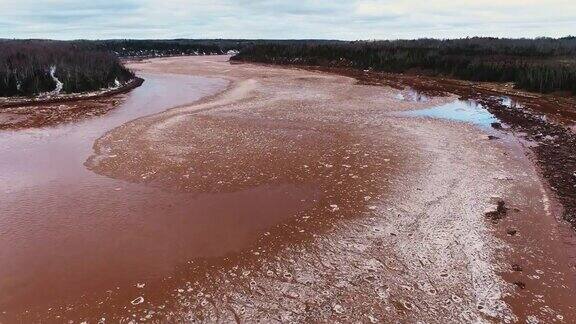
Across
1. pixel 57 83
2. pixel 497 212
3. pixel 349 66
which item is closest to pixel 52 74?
pixel 57 83

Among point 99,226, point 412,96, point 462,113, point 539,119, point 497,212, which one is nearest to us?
point 99,226

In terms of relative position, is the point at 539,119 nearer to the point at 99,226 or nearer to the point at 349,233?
the point at 349,233

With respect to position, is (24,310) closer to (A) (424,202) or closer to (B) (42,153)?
(A) (424,202)

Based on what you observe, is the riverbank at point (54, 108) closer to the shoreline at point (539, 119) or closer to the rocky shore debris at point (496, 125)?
the rocky shore debris at point (496, 125)

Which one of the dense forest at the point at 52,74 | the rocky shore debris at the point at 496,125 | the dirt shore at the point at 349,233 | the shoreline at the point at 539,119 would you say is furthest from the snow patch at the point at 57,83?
the rocky shore debris at the point at 496,125

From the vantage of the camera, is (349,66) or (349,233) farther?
(349,66)

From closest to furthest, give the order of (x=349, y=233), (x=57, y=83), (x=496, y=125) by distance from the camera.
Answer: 1. (x=349, y=233)
2. (x=496, y=125)
3. (x=57, y=83)

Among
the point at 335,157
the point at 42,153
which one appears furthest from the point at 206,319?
the point at 42,153
